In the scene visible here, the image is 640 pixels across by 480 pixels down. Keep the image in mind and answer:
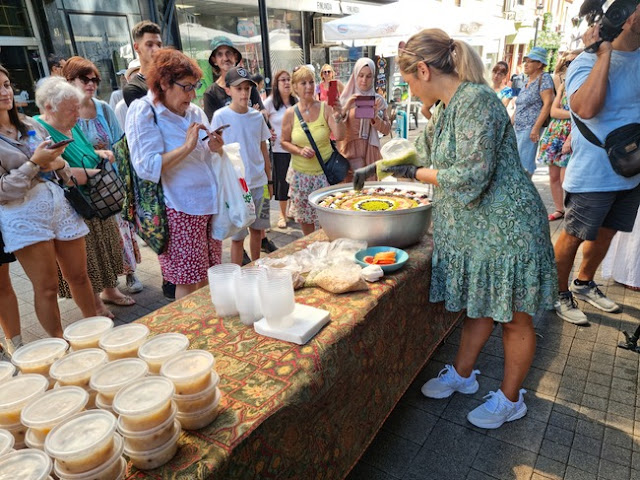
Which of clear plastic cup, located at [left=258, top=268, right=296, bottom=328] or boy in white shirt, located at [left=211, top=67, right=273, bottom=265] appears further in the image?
boy in white shirt, located at [left=211, top=67, right=273, bottom=265]

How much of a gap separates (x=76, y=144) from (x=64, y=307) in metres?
1.75

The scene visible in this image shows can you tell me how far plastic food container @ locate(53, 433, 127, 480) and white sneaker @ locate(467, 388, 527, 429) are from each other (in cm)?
183

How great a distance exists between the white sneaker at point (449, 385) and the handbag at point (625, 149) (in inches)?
63.8

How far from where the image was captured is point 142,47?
3.24 metres

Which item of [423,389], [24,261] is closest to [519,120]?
[423,389]

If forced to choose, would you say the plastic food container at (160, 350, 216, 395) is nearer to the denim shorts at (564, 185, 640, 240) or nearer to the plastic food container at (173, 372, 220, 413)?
the plastic food container at (173, 372, 220, 413)

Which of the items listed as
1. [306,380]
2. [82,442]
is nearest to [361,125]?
[306,380]

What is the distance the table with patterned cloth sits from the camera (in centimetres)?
108

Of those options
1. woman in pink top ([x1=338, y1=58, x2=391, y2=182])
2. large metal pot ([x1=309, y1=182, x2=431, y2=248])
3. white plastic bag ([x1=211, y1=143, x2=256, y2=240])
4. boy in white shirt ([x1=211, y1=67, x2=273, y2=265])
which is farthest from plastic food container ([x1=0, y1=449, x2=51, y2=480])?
woman in pink top ([x1=338, y1=58, x2=391, y2=182])

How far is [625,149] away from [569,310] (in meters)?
1.26

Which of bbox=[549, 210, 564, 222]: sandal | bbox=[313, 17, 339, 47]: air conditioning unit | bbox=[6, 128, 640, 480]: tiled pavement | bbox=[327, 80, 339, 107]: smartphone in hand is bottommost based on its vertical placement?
bbox=[6, 128, 640, 480]: tiled pavement

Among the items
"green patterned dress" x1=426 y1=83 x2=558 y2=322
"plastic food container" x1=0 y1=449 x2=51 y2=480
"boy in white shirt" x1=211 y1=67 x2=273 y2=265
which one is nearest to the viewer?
"plastic food container" x1=0 y1=449 x2=51 y2=480

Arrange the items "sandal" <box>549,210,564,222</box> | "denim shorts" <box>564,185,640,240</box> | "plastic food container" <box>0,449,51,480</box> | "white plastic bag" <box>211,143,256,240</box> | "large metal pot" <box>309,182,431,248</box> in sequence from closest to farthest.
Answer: "plastic food container" <box>0,449,51,480</box> → "large metal pot" <box>309,182,431,248</box> → "white plastic bag" <box>211,143,256,240</box> → "denim shorts" <box>564,185,640,240</box> → "sandal" <box>549,210,564,222</box>

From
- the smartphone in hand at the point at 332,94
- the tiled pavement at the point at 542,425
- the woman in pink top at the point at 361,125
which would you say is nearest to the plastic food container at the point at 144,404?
the tiled pavement at the point at 542,425
